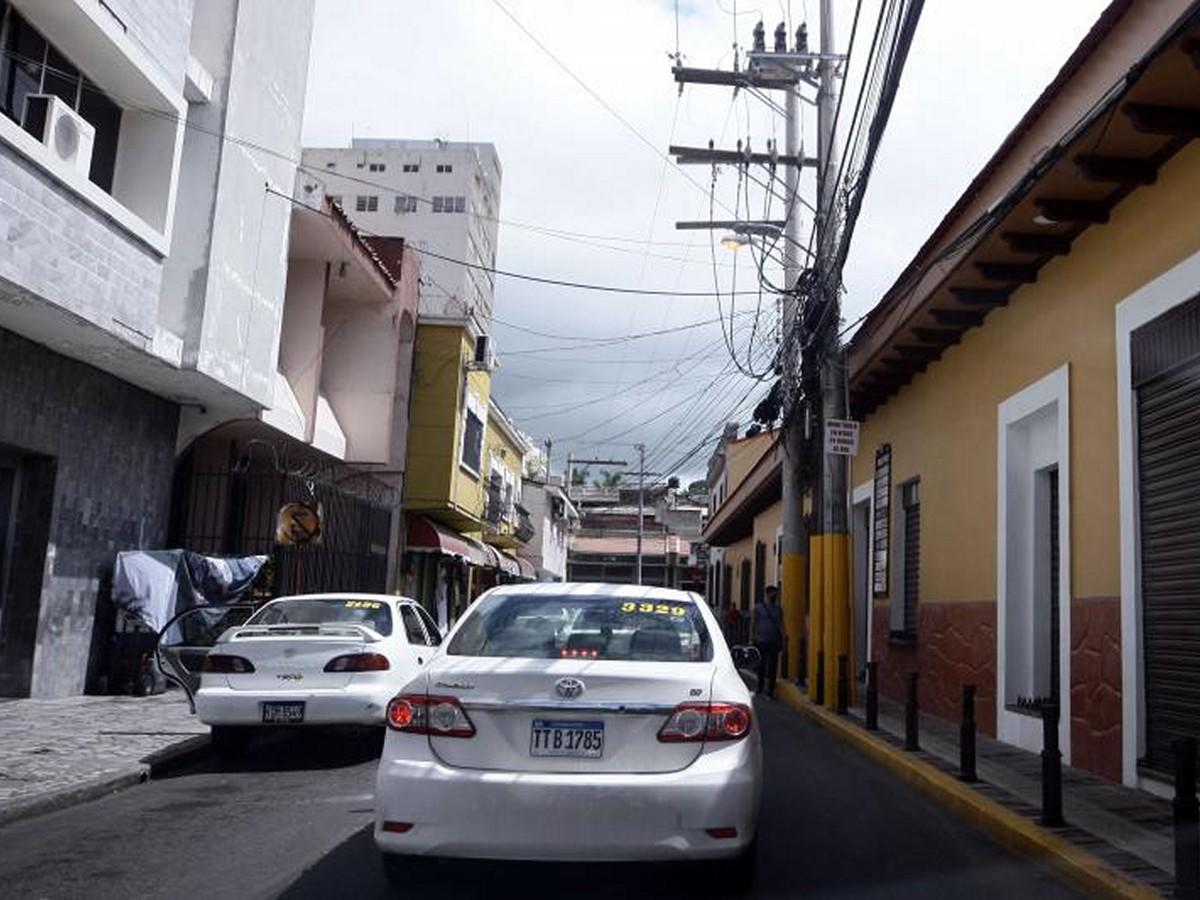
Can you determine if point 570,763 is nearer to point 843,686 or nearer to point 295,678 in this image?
point 295,678

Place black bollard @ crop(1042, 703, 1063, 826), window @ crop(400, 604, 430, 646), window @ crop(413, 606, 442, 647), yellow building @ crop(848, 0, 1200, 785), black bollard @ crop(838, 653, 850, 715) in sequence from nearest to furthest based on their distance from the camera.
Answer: black bollard @ crop(1042, 703, 1063, 826)
yellow building @ crop(848, 0, 1200, 785)
window @ crop(400, 604, 430, 646)
window @ crop(413, 606, 442, 647)
black bollard @ crop(838, 653, 850, 715)

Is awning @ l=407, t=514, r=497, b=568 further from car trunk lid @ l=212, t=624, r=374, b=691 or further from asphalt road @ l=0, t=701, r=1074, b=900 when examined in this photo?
asphalt road @ l=0, t=701, r=1074, b=900

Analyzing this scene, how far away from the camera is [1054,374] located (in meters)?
10.3

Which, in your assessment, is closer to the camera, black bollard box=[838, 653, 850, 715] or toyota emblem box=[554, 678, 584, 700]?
toyota emblem box=[554, 678, 584, 700]

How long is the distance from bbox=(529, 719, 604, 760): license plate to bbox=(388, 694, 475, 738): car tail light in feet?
0.94

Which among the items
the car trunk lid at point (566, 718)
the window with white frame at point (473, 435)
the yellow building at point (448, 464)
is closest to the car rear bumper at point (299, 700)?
the car trunk lid at point (566, 718)

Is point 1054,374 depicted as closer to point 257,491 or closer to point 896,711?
point 896,711

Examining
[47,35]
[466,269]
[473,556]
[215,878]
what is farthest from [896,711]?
[466,269]

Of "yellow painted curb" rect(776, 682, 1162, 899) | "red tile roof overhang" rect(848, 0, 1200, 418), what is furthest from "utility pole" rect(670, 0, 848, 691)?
"yellow painted curb" rect(776, 682, 1162, 899)

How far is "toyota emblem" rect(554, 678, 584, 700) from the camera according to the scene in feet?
16.9

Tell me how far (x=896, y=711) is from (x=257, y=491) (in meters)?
11.3

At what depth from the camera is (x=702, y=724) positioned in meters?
5.13

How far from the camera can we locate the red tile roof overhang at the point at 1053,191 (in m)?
7.35

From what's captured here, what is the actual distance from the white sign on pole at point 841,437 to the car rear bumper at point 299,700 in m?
6.63
